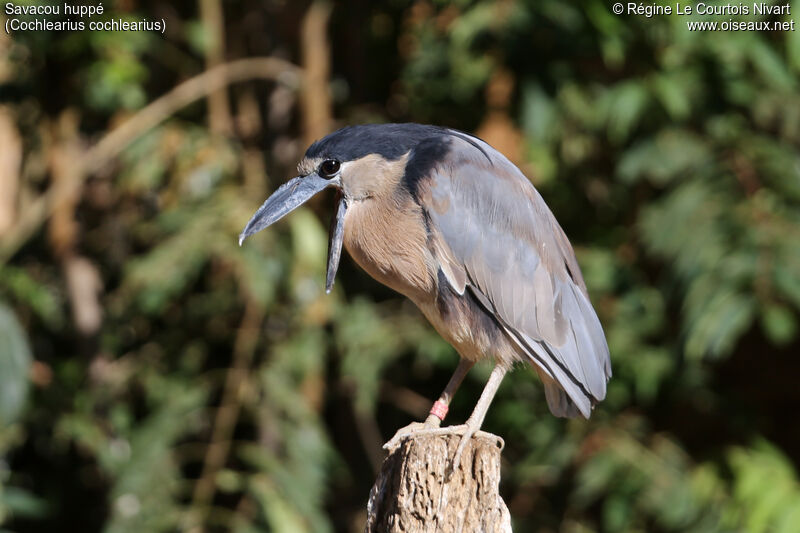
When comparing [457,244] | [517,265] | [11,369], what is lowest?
[11,369]

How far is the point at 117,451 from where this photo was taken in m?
4.25

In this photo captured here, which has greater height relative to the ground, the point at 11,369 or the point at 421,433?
the point at 11,369

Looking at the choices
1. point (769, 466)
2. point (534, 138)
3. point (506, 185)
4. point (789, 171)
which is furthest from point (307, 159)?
point (769, 466)

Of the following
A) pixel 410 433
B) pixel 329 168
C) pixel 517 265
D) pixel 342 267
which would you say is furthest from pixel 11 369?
pixel 342 267

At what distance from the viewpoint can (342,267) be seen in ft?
15.3

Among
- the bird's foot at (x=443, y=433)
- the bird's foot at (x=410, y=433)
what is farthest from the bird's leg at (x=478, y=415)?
the bird's foot at (x=410, y=433)

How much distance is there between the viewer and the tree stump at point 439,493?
2162 millimetres

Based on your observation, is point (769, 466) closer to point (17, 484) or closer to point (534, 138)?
point (534, 138)

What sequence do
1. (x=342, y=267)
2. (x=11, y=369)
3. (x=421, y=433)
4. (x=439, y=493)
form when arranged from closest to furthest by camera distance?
(x=439, y=493), (x=421, y=433), (x=11, y=369), (x=342, y=267)

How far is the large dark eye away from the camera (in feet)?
8.86

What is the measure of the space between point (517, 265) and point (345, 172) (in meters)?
0.57

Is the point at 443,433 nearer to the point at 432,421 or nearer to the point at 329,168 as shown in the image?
the point at 432,421

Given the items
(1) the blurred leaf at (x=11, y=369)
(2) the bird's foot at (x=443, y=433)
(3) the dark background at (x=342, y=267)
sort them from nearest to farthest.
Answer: (2) the bird's foot at (x=443, y=433) < (1) the blurred leaf at (x=11, y=369) < (3) the dark background at (x=342, y=267)

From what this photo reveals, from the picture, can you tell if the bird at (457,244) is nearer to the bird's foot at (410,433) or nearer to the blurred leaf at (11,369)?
the bird's foot at (410,433)
